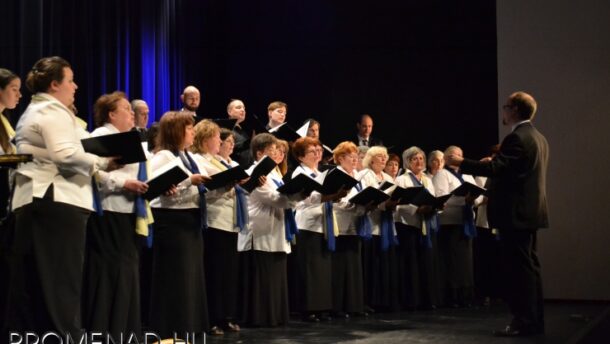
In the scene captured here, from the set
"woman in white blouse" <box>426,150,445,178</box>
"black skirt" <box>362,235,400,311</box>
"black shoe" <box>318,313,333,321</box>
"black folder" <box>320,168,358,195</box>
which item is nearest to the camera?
"black folder" <box>320,168,358,195</box>

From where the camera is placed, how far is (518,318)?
5.47m

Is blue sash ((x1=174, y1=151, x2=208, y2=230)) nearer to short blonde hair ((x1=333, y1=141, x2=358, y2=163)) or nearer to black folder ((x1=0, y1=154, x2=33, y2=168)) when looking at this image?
black folder ((x1=0, y1=154, x2=33, y2=168))

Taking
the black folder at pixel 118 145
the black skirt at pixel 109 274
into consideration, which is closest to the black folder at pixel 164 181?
the black skirt at pixel 109 274

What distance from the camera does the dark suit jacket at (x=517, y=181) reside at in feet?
17.7

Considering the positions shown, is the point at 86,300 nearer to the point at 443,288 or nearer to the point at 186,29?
Answer: the point at 443,288

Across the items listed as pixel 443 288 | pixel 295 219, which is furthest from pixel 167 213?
pixel 443 288

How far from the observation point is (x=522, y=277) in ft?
17.7

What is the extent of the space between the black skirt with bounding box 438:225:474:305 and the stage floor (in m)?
0.43

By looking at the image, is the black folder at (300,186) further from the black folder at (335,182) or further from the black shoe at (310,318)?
the black shoe at (310,318)

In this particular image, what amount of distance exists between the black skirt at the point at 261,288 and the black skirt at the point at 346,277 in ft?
2.94

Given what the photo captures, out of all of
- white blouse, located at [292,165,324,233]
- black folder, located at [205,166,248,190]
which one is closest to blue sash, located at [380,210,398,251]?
white blouse, located at [292,165,324,233]

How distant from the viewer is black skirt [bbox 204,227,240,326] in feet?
18.8

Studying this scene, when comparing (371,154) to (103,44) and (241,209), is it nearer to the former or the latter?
(241,209)

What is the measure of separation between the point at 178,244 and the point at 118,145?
112cm
